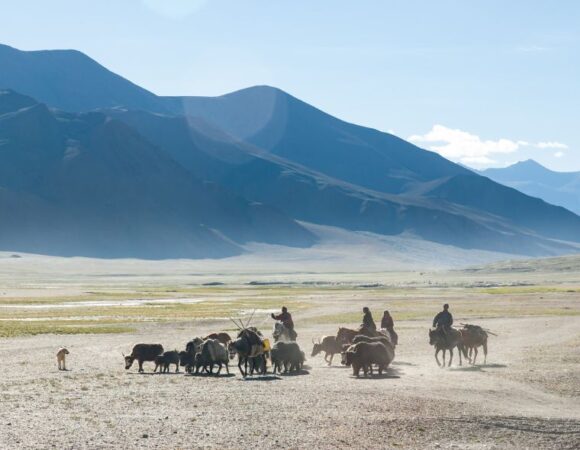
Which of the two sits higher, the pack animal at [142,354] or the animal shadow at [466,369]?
the pack animal at [142,354]

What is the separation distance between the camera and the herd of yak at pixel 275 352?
86.2ft


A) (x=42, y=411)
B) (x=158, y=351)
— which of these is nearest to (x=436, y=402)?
(x=42, y=411)

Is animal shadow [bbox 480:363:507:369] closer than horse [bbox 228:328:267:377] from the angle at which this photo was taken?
No

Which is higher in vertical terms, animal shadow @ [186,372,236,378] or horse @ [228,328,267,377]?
horse @ [228,328,267,377]

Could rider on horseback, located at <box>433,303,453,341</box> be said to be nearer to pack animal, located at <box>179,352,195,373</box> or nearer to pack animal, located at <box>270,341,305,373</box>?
pack animal, located at <box>270,341,305,373</box>

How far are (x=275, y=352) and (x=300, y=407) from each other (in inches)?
279

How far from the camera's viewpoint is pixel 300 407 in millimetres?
20328

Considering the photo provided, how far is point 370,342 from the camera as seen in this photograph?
27141 mm

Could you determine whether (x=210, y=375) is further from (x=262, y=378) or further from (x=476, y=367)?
(x=476, y=367)

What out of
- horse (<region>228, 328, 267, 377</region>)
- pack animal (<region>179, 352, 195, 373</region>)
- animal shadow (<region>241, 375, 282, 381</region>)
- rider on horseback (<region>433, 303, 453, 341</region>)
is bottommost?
animal shadow (<region>241, 375, 282, 381</region>)

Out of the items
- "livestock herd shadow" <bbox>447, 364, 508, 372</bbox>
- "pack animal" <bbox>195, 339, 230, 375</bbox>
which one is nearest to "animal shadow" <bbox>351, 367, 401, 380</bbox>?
"livestock herd shadow" <bbox>447, 364, 508, 372</bbox>

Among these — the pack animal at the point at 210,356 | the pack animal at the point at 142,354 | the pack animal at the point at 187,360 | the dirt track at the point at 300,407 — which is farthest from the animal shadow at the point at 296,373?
the pack animal at the point at 142,354

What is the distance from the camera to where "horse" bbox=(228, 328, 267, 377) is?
2659 centimetres

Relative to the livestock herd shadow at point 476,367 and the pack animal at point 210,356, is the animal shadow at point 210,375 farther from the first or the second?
the livestock herd shadow at point 476,367
